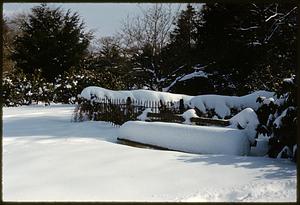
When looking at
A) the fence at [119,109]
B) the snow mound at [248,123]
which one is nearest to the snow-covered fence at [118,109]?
the fence at [119,109]

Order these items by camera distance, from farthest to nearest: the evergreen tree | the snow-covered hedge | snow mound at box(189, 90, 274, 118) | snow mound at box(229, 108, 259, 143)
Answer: the evergreen tree → the snow-covered hedge → snow mound at box(189, 90, 274, 118) → snow mound at box(229, 108, 259, 143)

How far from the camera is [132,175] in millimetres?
5055

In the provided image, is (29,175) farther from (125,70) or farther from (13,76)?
(125,70)

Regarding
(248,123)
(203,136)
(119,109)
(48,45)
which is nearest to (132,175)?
(203,136)

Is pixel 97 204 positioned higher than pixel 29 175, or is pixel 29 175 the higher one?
pixel 97 204

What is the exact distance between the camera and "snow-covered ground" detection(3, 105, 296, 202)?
13.7ft

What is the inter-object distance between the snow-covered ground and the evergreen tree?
1765 centimetres

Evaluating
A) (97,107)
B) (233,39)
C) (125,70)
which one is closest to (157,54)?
(125,70)

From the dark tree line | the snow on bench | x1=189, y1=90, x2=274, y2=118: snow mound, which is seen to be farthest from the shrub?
the dark tree line

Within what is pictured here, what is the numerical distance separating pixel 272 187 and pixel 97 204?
8.98 ft

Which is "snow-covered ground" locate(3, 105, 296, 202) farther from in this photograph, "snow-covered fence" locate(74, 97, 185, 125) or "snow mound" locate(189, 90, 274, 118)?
"snow-covered fence" locate(74, 97, 185, 125)

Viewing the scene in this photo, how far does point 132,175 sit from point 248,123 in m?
3.33

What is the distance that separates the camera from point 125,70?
82.5 feet

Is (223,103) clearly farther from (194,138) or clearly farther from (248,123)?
(194,138)
